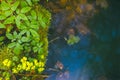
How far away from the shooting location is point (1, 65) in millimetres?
2404

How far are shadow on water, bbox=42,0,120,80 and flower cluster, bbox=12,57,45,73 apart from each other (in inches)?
9.7

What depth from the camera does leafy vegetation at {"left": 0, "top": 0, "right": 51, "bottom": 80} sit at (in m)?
2.29

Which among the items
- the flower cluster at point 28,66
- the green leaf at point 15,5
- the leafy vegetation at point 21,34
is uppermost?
the green leaf at point 15,5

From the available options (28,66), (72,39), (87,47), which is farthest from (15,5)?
(87,47)

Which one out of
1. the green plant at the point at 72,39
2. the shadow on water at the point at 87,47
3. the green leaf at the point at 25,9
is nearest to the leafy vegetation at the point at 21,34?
the green leaf at the point at 25,9

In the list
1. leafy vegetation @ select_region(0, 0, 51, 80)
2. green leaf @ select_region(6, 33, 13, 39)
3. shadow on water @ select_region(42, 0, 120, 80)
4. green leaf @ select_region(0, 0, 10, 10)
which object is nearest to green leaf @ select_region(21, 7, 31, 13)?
leafy vegetation @ select_region(0, 0, 51, 80)

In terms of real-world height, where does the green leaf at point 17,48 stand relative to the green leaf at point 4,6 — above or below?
below

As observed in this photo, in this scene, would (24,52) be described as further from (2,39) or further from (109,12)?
(109,12)

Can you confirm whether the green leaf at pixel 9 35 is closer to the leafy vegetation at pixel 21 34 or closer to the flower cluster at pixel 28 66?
the leafy vegetation at pixel 21 34

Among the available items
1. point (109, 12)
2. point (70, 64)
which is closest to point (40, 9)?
point (70, 64)

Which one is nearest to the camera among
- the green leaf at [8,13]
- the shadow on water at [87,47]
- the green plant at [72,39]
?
the green leaf at [8,13]

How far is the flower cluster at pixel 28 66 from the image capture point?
7.63 feet

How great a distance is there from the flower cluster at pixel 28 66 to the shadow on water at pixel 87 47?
0.25 metres

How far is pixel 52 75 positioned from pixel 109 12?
960 mm
